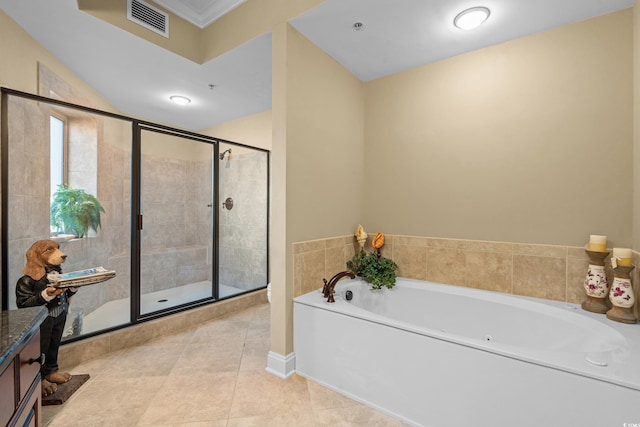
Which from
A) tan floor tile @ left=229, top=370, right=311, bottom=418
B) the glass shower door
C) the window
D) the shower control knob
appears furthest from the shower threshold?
tan floor tile @ left=229, top=370, right=311, bottom=418

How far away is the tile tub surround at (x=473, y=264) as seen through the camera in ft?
6.57

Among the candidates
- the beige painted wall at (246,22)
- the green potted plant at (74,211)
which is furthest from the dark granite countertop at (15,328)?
the beige painted wall at (246,22)

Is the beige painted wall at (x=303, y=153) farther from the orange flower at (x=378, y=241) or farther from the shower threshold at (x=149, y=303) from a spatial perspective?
the shower threshold at (x=149, y=303)

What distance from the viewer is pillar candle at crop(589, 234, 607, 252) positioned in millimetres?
1814

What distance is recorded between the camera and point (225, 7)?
7.70ft

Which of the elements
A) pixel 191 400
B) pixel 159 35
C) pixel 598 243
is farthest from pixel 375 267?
pixel 159 35

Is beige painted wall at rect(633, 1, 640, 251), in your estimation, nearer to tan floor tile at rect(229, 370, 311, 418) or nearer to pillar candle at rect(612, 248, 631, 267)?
pillar candle at rect(612, 248, 631, 267)

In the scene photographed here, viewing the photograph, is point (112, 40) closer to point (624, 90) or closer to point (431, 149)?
point (431, 149)

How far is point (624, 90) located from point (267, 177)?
10.7 ft

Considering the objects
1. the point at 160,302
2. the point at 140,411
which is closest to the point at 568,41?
the point at 140,411

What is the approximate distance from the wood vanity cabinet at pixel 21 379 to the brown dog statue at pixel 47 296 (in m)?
0.89

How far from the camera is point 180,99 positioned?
11.1 feet

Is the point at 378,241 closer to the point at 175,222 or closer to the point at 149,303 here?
the point at 149,303

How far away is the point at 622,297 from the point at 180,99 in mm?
4136
